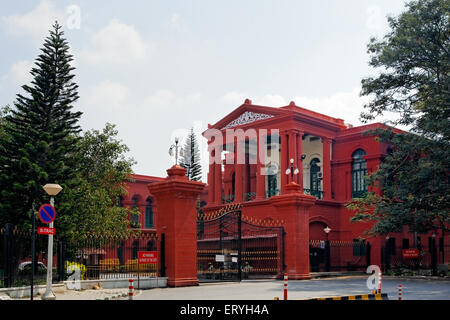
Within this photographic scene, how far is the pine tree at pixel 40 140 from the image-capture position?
78.7 feet

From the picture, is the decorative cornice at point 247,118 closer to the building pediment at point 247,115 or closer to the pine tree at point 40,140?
the building pediment at point 247,115

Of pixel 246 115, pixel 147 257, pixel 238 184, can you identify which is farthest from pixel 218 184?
pixel 147 257

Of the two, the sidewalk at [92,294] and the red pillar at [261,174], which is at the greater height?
the red pillar at [261,174]

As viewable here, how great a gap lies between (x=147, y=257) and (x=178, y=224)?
1556 mm

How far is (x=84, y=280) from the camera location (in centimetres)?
1603

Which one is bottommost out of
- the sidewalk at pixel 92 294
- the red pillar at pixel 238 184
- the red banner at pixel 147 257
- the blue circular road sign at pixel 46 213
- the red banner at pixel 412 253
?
the sidewalk at pixel 92 294

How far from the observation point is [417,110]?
25859mm

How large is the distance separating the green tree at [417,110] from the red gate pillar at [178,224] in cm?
1025

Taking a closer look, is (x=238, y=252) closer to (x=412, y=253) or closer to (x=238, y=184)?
(x=412, y=253)

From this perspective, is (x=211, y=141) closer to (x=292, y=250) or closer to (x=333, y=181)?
(x=333, y=181)

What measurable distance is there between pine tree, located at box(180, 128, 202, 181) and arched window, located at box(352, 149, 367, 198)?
22.0 m

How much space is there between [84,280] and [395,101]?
17066mm

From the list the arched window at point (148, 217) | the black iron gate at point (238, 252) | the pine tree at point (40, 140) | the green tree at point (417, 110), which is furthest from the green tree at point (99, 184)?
the arched window at point (148, 217)
